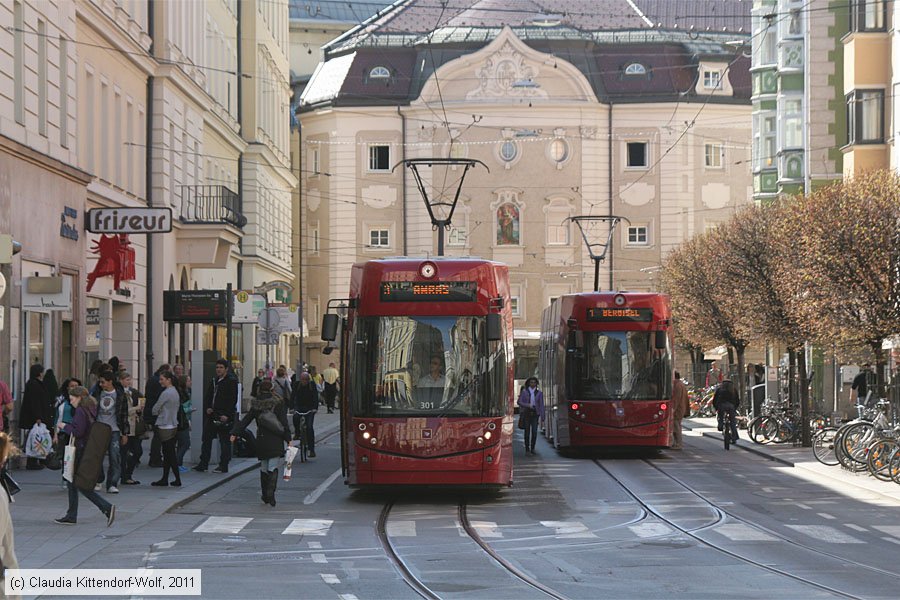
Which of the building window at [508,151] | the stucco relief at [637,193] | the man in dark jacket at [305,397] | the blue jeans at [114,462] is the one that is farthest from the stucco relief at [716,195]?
the blue jeans at [114,462]

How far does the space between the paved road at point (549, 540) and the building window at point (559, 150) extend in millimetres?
53001

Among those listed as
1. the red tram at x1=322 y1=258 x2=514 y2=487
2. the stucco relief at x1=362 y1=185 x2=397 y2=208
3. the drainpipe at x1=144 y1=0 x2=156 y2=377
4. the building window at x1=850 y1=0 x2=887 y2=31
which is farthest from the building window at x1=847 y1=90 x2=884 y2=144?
the stucco relief at x1=362 y1=185 x2=397 y2=208

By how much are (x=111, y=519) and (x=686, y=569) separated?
6.33 metres

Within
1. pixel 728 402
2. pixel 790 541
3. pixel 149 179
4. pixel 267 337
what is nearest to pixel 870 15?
pixel 728 402

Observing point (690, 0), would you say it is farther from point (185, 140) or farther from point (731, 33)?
point (185, 140)

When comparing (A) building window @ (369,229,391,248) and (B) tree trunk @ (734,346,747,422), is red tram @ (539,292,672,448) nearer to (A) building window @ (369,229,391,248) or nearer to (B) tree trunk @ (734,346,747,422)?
(B) tree trunk @ (734,346,747,422)

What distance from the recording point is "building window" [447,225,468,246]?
260 ft

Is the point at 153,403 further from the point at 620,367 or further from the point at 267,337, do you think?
the point at 267,337

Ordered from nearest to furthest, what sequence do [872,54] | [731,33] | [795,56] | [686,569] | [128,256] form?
[686,569] → [128,256] → [872,54] → [795,56] → [731,33]

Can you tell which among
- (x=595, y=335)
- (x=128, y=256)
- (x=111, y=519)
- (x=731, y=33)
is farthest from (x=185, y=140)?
(x=731, y=33)

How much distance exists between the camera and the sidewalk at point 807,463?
78.8 ft

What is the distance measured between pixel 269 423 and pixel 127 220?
394 inches

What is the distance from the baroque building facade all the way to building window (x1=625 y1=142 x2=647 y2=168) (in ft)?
0.22

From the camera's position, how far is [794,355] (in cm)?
3769
